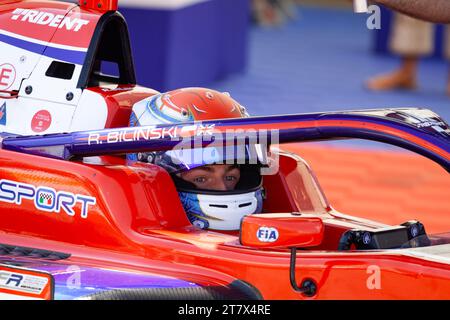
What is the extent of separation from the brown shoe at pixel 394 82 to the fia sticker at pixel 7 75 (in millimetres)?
7901

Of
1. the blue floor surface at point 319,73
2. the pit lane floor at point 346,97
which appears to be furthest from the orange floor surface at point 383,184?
the blue floor surface at point 319,73

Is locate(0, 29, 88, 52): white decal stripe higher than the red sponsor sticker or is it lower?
higher

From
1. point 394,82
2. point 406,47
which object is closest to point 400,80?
point 394,82

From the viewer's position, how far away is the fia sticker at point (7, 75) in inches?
188

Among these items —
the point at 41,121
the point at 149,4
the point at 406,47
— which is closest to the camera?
the point at 41,121

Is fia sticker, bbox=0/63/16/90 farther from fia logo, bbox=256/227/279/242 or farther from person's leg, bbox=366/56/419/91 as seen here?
person's leg, bbox=366/56/419/91

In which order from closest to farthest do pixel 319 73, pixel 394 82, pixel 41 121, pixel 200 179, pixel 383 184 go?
pixel 200 179 < pixel 41 121 < pixel 383 184 < pixel 394 82 < pixel 319 73

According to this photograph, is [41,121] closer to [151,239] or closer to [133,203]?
[133,203]

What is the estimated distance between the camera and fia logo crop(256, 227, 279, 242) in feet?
12.9

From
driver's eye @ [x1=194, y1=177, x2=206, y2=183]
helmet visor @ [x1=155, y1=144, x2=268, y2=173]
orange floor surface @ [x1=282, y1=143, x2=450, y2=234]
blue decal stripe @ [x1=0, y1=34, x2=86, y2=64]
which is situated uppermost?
blue decal stripe @ [x1=0, y1=34, x2=86, y2=64]

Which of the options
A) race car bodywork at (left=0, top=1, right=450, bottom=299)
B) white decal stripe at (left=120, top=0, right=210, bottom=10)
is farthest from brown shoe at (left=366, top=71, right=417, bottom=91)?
race car bodywork at (left=0, top=1, right=450, bottom=299)

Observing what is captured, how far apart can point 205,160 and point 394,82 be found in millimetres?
8330

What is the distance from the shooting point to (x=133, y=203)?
4.25 metres

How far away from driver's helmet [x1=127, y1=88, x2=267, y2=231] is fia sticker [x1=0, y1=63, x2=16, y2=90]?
57 cm
